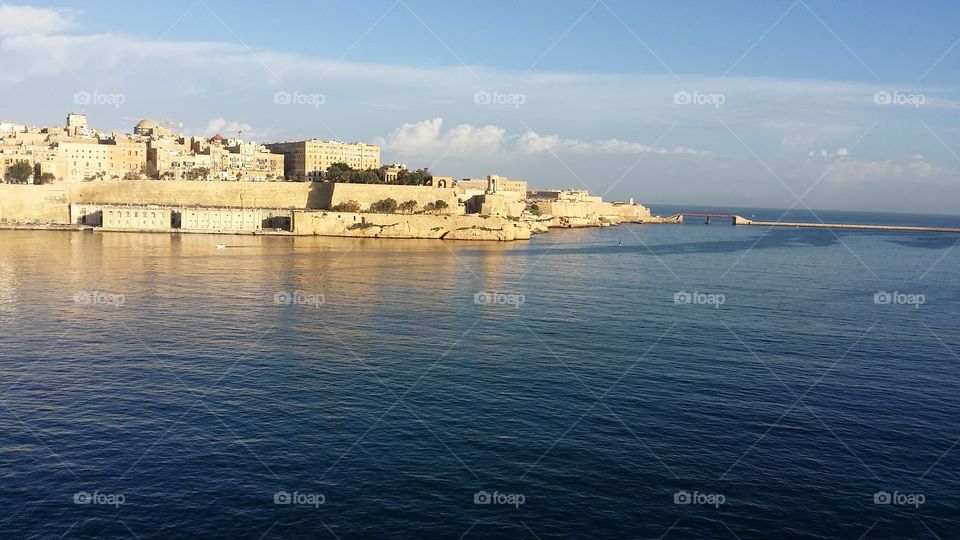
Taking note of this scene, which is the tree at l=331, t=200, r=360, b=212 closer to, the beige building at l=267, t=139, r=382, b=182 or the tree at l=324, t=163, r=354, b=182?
the tree at l=324, t=163, r=354, b=182

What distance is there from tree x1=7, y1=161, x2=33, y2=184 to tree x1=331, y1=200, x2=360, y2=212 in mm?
37197

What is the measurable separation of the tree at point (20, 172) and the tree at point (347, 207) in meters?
37.2

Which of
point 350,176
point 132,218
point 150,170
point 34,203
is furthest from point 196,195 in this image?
point 150,170

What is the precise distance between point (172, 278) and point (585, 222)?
91.5 metres

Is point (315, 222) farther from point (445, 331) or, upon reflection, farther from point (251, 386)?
point (251, 386)

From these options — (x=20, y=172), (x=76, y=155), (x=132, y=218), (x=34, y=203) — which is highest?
(x=76, y=155)

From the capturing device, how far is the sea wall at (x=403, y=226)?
76188mm

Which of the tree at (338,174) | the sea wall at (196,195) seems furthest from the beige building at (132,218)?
the tree at (338,174)

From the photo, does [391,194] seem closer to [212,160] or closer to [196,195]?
[196,195]

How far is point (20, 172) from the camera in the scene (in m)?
84.8

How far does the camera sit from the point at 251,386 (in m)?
20.1

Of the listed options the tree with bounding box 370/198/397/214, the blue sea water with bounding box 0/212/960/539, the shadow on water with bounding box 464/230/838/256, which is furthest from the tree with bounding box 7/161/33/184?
the shadow on water with bounding box 464/230/838/256

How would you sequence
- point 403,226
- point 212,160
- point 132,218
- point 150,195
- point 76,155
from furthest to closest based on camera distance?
point 212,160 < point 76,155 < point 150,195 < point 403,226 < point 132,218

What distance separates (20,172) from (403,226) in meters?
46.4
